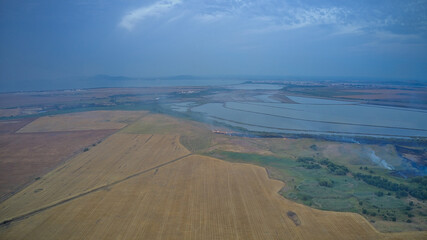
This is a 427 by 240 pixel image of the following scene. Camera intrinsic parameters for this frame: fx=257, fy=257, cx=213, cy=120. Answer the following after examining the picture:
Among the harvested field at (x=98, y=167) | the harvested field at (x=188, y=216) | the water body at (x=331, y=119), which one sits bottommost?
the harvested field at (x=188, y=216)

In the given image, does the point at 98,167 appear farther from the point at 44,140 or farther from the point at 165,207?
the point at 44,140

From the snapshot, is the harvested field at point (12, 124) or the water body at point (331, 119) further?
the harvested field at point (12, 124)

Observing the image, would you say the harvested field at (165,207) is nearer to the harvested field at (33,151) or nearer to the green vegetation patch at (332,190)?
the green vegetation patch at (332,190)

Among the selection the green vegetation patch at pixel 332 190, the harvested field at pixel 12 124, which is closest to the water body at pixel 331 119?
the green vegetation patch at pixel 332 190

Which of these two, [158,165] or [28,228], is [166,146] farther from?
[28,228]

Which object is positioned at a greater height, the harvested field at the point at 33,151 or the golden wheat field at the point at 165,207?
the harvested field at the point at 33,151

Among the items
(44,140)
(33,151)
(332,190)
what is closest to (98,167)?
(33,151)
